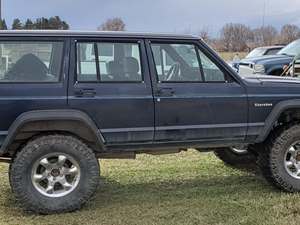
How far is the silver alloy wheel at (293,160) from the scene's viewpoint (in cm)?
650

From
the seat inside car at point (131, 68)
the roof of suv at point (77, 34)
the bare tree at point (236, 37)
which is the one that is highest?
the roof of suv at point (77, 34)

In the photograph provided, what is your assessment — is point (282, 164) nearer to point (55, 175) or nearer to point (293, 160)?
point (293, 160)

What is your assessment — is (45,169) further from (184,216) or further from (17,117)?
(184,216)

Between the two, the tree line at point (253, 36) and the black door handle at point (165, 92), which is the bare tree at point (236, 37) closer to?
the tree line at point (253, 36)

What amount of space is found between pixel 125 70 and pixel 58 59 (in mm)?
708

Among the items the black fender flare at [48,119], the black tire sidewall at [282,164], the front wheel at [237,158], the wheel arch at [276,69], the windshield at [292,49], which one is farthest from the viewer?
the windshield at [292,49]

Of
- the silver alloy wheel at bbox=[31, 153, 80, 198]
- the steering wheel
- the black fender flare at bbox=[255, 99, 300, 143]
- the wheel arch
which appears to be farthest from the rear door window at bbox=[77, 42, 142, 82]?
the wheel arch

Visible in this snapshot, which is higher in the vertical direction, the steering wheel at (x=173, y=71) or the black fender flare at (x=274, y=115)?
the steering wheel at (x=173, y=71)

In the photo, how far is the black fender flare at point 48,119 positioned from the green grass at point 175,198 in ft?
2.56

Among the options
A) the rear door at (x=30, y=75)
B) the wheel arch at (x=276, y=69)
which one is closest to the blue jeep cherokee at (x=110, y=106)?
the rear door at (x=30, y=75)

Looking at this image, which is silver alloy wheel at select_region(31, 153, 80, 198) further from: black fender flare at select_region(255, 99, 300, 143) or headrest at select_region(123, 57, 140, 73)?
black fender flare at select_region(255, 99, 300, 143)

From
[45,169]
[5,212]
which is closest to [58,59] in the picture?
[45,169]

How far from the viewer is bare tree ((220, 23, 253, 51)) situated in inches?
1666

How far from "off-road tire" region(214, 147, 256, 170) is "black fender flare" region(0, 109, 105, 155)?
2589 millimetres
